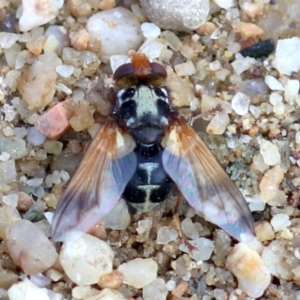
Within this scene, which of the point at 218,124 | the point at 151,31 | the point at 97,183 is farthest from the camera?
the point at 151,31

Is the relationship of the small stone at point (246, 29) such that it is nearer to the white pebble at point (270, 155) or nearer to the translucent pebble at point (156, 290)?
the white pebble at point (270, 155)

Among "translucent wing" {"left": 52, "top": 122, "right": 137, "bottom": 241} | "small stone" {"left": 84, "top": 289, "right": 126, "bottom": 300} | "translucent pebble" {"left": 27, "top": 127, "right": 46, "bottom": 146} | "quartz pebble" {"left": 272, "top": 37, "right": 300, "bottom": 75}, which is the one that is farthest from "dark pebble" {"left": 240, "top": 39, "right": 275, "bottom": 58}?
"small stone" {"left": 84, "top": 289, "right": 126, "bottom": 300}

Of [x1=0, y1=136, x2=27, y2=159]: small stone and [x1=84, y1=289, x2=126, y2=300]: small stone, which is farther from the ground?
[x1=0, y1=136, x2=27, y2=159]: small stone

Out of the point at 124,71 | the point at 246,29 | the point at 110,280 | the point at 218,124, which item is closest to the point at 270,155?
the point at 218,124

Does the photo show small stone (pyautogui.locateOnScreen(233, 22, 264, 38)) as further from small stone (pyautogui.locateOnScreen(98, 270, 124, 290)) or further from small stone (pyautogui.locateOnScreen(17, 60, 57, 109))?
small stone (pyautogui.locateOnScreen(98, 270, 124, 290))

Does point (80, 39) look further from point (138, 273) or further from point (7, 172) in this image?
point (138, 273)

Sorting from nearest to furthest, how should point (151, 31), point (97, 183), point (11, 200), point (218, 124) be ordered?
point (97, 183), point (11, 200), point (218, 124), point (151, 31)

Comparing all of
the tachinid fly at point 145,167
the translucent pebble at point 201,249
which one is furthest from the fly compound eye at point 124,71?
the translucent pebble at point 201,249
